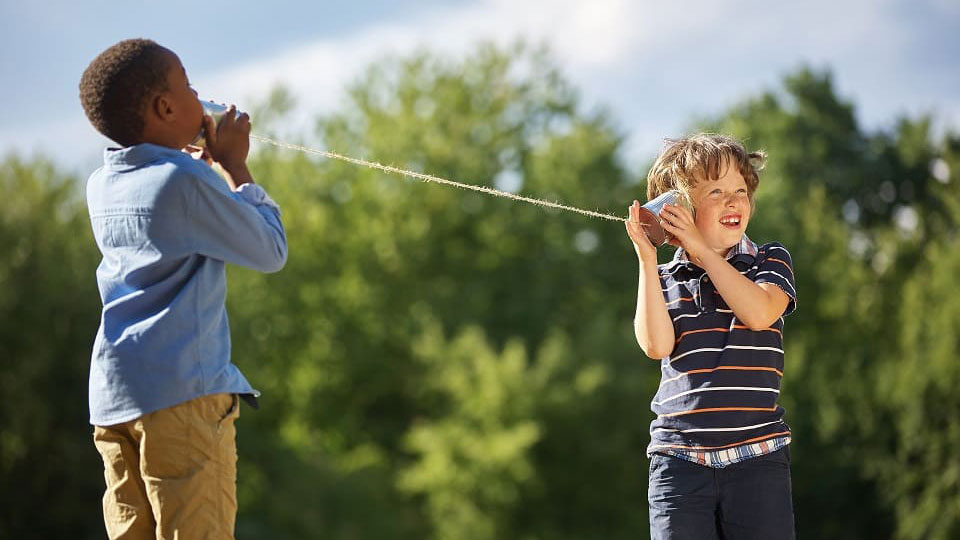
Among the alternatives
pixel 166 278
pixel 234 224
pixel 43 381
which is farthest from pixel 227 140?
pixel 43 381

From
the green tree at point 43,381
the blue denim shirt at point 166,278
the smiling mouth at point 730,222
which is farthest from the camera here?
the green tree at point 43,381

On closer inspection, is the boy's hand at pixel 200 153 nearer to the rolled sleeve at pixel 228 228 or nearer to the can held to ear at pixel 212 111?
the can held to ear at pixel 212 111

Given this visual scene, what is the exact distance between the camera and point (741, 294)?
292 cm

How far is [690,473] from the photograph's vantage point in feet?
9.59

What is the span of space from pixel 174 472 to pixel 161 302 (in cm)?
39

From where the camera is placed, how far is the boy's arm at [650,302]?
2.97 metres

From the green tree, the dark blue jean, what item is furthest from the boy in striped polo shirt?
the green tree

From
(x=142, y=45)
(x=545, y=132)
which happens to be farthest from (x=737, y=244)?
(x=545, y=132)

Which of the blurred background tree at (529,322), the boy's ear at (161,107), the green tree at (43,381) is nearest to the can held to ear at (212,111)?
the boy's ear at (161,107)

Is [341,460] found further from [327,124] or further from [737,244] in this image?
[737,244]

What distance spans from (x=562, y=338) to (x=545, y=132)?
6127mm

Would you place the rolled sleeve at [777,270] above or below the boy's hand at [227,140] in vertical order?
below

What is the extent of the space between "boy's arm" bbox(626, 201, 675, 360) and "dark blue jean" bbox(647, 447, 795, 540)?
1.02 ft

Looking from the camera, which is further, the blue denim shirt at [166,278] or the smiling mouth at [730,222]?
the smiling mouth at [730,222]
